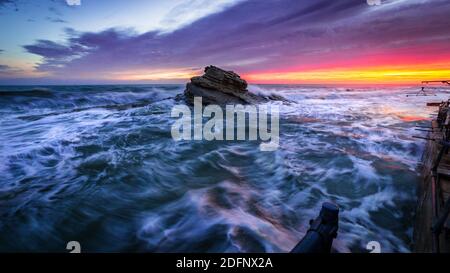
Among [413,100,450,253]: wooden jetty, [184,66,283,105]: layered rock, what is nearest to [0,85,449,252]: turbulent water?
[413,100,450,253]: wooden jetty

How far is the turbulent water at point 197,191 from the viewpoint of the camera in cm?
455

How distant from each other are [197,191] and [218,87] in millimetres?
17326

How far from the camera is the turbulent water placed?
4551mm

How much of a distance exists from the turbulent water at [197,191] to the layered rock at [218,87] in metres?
11.7

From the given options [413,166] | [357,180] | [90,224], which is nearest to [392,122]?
[413,166]

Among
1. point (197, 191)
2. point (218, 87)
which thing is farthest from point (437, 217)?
point (218, 87)

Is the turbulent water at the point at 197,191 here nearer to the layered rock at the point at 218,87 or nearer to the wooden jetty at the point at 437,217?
the wooden jetty at the point at 437,217

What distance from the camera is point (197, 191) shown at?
636 cm

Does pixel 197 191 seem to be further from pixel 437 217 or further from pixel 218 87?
pixel 218 87

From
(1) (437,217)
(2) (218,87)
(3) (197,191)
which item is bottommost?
(3) (197,191)

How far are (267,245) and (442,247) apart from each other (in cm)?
235

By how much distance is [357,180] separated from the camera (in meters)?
6.96

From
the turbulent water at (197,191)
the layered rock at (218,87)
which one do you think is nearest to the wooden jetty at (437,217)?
the turbulent water at (197,191)
